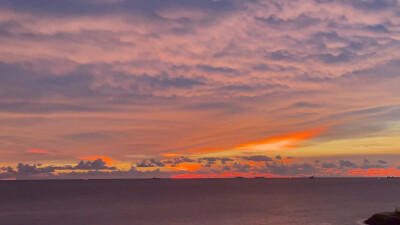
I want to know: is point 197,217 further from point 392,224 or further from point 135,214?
point 392,224

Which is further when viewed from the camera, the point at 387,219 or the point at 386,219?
the point at 386,219

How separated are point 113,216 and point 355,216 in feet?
229

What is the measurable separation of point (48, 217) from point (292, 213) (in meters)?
72.9

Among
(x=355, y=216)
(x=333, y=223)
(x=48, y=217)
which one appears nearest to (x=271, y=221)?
(x=333, y=223)

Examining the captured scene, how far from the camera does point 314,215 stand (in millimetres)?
113250

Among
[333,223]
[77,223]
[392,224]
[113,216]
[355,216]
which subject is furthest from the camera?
[113,216]

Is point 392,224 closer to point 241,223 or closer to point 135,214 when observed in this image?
point 241,223

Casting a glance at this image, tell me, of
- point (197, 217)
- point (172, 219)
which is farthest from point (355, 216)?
point (172, 219)

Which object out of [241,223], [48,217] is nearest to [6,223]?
[48,217]

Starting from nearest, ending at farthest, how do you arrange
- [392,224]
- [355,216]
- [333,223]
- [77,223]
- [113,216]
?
[392,224]
[333,223]
[77,223]
[355,216]
[113,216]

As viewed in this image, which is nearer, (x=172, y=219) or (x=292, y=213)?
(x=172, y=219)

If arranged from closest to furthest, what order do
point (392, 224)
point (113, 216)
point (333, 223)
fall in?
point (392, 224), point (333, 223), point (113, 216)

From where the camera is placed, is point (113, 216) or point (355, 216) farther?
point (113, 216)

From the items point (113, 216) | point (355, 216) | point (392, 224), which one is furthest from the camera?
point (113, 216)
